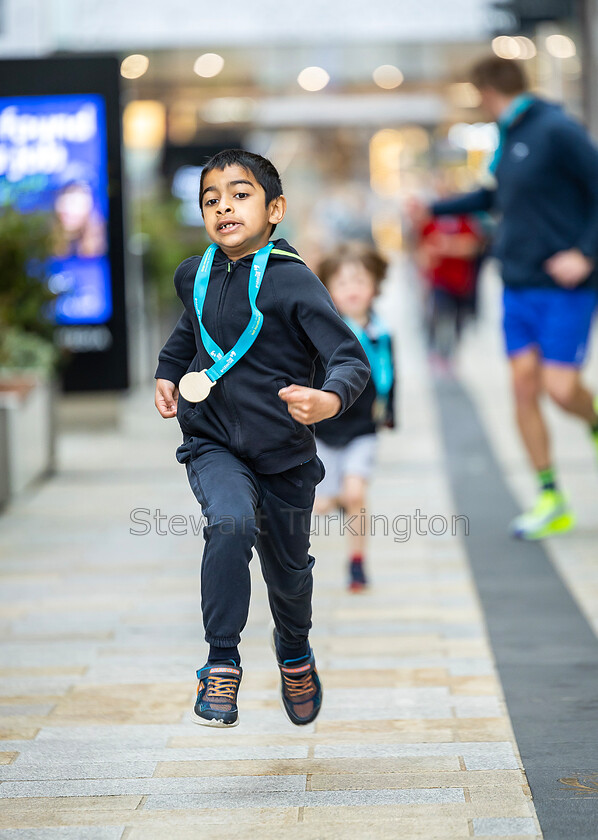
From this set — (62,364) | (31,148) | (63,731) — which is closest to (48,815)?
(63,731)

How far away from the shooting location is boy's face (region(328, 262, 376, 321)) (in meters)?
4.62

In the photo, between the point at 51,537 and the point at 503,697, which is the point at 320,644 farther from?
the point at 51,537

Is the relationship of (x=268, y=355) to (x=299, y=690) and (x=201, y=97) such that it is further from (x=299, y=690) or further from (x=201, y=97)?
(x=201, y=97)

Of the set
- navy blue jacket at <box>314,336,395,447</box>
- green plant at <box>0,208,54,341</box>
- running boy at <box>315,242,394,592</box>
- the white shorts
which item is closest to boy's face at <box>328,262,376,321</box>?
running boy at <box>315,242,394,592</box>

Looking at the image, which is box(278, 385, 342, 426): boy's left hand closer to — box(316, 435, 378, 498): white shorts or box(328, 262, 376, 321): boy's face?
box(328, 262, 376, 321): boy's face

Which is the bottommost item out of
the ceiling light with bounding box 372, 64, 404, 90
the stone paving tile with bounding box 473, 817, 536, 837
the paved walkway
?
the paved walkway

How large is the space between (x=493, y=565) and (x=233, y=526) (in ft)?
8.82

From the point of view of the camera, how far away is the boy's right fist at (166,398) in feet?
9.58

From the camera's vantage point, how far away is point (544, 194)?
552 centimetres

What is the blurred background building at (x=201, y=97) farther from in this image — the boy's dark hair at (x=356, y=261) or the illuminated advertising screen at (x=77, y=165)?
the boy's dark hair at (x=356, y=261)

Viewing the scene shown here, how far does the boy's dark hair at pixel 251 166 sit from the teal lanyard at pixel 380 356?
6.01 feet

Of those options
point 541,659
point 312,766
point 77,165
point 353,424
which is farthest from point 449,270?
point 312,766

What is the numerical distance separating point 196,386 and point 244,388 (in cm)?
11

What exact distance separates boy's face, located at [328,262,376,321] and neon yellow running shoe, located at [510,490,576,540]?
150 cm
